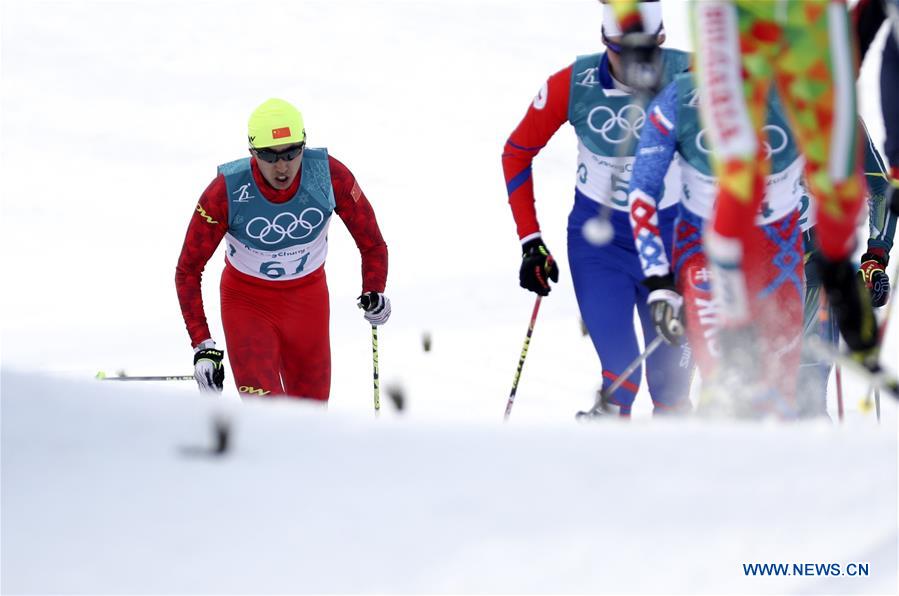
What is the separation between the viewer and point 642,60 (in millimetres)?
6062

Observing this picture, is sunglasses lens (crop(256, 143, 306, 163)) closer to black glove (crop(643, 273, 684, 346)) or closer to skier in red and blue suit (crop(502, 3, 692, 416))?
skier in red and blue suit (crop(502, 3, 692, 416))

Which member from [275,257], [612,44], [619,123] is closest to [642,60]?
[612,44]

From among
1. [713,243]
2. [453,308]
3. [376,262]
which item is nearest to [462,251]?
[453,308]

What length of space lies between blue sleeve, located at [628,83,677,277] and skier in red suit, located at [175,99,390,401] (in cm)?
197

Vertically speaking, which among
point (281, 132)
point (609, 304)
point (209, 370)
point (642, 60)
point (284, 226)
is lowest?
point (209, 370)

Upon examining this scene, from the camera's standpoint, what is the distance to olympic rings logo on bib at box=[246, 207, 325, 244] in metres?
7.13

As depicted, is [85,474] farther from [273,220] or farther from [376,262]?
[376,262]

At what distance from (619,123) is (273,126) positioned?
168 centimetres

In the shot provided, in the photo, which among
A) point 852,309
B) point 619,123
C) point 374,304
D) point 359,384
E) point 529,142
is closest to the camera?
point 852,309

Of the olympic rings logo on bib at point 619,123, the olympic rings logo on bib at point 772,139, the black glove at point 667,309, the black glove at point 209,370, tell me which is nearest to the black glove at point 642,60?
the olympic rings logo on bib at point 619,123

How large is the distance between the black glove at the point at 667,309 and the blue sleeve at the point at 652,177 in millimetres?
75

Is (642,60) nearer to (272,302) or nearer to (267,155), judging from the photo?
(267,155)

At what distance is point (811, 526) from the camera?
4.20 metres

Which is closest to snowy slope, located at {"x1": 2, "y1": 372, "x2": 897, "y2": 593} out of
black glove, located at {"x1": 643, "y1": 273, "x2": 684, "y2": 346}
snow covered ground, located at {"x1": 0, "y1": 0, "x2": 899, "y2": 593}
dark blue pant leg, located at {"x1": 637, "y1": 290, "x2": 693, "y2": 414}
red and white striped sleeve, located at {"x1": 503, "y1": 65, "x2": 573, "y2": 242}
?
snow covered ground, located at {"x1": 0, "y1": 0, "x2": 899, "y2": 593}
